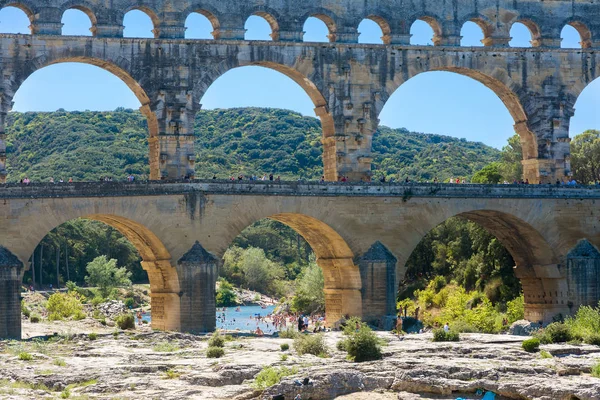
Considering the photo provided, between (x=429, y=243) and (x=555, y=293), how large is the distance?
→ 24.8m

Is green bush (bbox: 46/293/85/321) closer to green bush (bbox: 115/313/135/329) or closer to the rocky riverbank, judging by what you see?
green bush (bbox: 115/313/135/329)

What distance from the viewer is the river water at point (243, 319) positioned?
71875 millimetres

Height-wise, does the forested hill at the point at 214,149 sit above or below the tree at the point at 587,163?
above

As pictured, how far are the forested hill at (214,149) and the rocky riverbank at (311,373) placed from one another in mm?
55704

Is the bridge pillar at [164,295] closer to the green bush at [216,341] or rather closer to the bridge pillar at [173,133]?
the bridge pillar at [173,133]

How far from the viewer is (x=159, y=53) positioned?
168ft

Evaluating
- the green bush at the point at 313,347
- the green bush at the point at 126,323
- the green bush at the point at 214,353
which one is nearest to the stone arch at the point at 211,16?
the green bush at the point at 126,323

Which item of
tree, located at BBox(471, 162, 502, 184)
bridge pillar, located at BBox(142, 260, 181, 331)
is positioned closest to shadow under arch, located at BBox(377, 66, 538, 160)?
bridge pillar, located at BBox(142, 260, 181, 331)

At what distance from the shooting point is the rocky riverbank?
34.3m

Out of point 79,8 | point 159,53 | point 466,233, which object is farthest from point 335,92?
point 466,233

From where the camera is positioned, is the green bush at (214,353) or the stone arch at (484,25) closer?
the green bush at (214,353)

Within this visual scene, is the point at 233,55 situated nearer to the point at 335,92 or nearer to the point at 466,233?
the point at 335,92

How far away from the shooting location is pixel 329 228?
167 feet

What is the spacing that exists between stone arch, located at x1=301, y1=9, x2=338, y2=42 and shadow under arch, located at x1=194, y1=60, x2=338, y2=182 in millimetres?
1966
